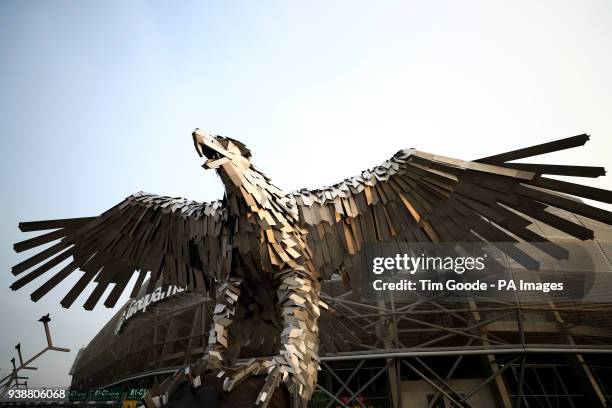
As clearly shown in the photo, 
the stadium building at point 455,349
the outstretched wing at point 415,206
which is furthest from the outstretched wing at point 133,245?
the stadium building at point 455,349

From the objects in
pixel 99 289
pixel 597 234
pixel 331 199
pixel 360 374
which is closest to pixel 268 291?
pixel 331 199

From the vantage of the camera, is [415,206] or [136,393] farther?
[136,393]

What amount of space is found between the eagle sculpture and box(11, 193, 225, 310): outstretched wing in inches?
0.5

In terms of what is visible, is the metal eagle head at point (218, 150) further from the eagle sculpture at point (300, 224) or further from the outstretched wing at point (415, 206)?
the outstretched wing at point (415, 206)

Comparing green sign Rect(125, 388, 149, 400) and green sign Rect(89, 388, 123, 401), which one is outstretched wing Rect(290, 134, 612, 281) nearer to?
green sign Rect(125, 388, 149, 400)

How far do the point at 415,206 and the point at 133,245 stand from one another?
268 cm

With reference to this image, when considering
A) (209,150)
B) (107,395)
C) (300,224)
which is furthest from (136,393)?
(209,150)

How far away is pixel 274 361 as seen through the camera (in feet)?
7.68

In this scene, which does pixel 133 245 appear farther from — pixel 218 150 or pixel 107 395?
pixel 107 395

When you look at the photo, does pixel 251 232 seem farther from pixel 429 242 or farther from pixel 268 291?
pixel 429 242

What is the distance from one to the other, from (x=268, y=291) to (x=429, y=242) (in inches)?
58.1

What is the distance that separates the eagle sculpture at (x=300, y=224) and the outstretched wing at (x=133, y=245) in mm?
12

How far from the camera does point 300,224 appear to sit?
10.2 feet

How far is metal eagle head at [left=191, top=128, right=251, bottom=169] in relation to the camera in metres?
2.66
